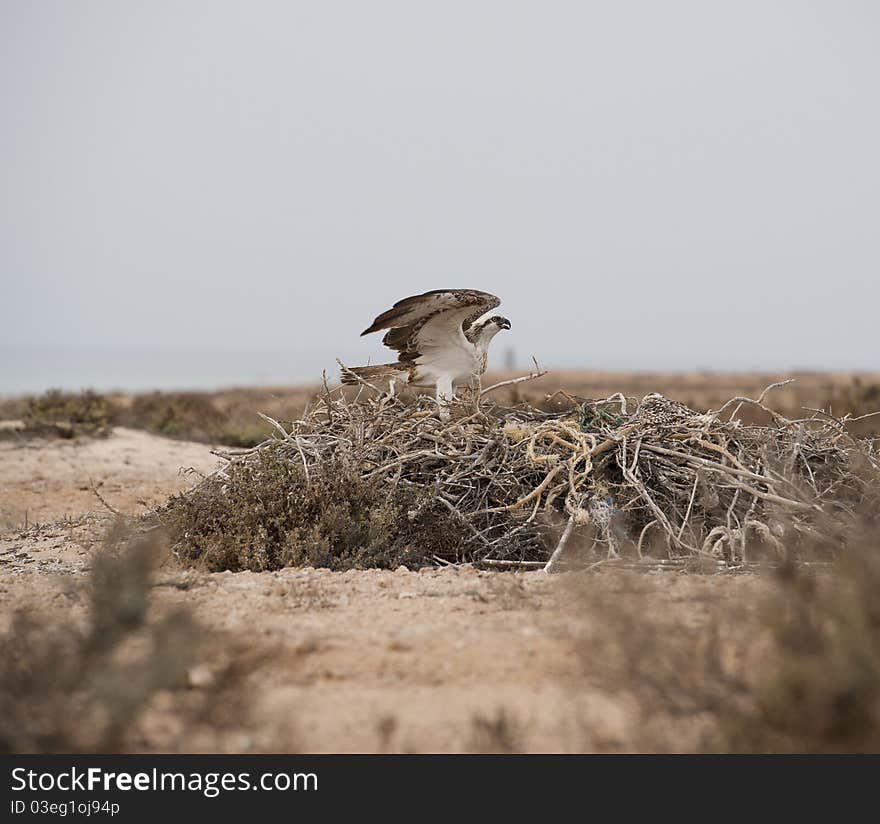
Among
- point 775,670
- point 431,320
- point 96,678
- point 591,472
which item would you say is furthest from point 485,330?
point 96,678

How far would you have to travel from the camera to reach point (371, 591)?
16.9ft

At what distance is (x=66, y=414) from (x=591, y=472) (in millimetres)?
9653

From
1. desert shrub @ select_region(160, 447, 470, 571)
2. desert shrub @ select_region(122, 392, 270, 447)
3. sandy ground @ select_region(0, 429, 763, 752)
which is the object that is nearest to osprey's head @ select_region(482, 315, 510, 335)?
desert shrub @ select_region(160, 447, 470, 571)

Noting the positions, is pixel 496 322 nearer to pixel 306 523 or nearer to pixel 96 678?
pixel 306 523

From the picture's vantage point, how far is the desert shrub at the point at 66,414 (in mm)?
13492

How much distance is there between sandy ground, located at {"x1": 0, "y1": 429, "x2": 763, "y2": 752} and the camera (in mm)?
3098

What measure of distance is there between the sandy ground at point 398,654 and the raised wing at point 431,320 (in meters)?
1.92

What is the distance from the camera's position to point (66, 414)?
1401 cm

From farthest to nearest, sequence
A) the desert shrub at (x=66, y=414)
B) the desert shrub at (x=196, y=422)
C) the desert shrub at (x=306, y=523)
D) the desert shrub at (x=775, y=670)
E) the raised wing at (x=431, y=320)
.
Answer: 1. the desert shrub at (x=196, y=422)
2. the desert shrub at (x=66, y=414)
3. the raised wing at (x=431, y=320)
4. the desert shrub at (x=306, y=523)
5. the desert shrub at (x=775, y=670)

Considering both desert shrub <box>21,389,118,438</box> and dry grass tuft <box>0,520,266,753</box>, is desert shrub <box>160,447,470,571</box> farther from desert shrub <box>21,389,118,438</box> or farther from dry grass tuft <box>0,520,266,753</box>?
desert shrub <box>21,389,118,438</box>

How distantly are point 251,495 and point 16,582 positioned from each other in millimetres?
1457

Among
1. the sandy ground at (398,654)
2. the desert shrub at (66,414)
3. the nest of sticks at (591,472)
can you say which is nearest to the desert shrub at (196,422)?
the desert shrub at (66,414)

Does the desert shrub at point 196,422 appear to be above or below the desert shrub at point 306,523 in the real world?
above

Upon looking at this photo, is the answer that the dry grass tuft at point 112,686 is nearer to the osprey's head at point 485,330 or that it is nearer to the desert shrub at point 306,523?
the desert shrub at point 306,523
